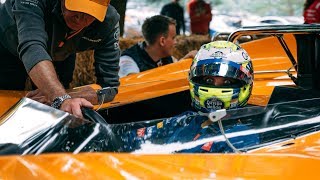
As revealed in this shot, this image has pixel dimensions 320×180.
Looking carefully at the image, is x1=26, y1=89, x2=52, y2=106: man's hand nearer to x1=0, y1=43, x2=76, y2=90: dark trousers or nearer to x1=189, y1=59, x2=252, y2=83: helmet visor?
x1=189, y1=59, x2=252, y2=83: helmet visor

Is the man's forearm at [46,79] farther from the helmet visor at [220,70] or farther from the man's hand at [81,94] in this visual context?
the helmet visor at [220,70]

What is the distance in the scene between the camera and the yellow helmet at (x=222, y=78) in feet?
10.1

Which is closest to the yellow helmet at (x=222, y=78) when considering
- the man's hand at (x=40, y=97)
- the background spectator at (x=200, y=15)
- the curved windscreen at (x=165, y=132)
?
the curved windscreen at (x=165, y=132)

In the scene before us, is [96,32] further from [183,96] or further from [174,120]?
[174,120]

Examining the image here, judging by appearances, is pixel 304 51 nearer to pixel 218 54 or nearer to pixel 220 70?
pixel 218 54

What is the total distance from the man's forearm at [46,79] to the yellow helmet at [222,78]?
684mm

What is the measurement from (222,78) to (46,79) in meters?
0.92

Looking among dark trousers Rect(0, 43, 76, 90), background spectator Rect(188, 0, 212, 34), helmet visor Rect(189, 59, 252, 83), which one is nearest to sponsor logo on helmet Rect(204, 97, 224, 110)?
helmet visor Rect(189, 59, 252, 83)

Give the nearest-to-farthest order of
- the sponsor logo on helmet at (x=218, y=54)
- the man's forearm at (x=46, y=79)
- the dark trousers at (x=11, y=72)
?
the sponsor logo on helmet at (x=218, y=54) < the man's forearm at (x=46, y=79) < the dark trousers at (x=11, y=72)

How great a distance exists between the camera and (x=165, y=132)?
8.84 ft

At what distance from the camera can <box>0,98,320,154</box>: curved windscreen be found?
2.57m

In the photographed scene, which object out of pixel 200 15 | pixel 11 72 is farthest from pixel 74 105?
pixel 200 15

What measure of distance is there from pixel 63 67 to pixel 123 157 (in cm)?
252

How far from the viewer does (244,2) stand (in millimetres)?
14250
